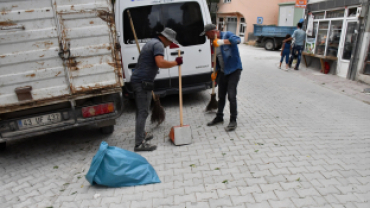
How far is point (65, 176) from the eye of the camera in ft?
11.0

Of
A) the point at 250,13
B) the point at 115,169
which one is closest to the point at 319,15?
the point at 115,169

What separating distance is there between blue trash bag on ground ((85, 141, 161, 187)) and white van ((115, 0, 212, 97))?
2.75m

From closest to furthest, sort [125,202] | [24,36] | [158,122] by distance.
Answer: [125,202], [24,36], [158,122]

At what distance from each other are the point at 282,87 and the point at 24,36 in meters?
6.79

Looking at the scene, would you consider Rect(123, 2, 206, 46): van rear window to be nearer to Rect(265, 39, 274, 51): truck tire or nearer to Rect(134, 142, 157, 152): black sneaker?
Rect(134, 142, 157, 152): black sneaker

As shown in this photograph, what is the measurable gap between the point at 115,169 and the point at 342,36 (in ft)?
31.0

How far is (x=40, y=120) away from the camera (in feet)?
11.5

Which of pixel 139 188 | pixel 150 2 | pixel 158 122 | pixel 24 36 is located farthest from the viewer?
pixel 150 2

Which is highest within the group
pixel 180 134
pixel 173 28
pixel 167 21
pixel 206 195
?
pixel 167 21

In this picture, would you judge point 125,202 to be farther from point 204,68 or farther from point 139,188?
point 204,68

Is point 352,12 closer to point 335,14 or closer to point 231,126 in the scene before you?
point 335,14

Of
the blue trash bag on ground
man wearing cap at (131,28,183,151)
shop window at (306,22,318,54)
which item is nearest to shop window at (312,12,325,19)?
shop window at (306,22,318,54)

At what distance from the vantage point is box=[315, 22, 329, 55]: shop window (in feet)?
34.3

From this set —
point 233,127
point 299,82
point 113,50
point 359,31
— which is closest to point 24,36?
point 113,50
